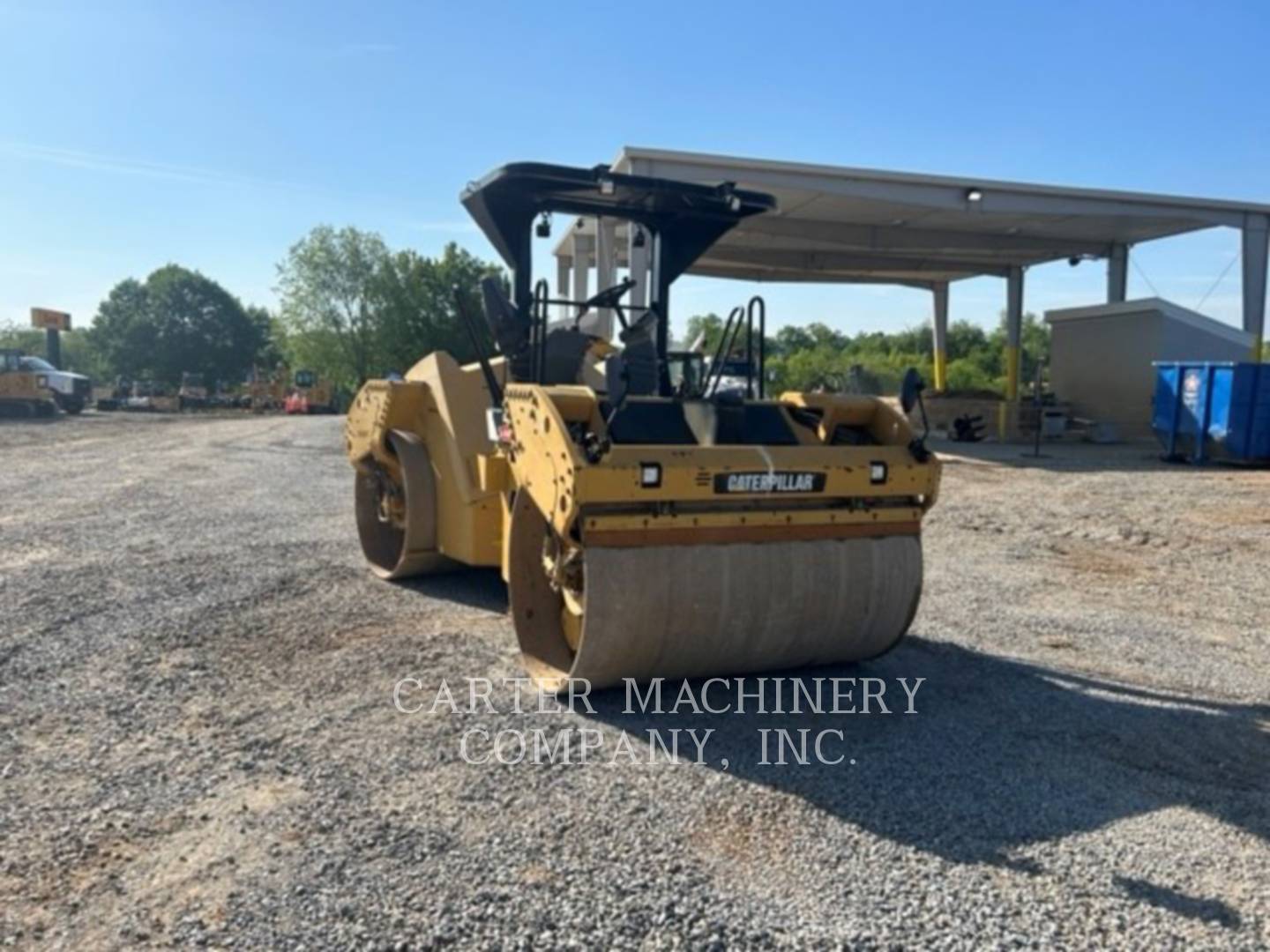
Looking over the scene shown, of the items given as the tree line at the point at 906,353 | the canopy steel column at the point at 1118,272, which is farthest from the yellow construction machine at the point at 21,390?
the canopy steel column at the point at 1118,272

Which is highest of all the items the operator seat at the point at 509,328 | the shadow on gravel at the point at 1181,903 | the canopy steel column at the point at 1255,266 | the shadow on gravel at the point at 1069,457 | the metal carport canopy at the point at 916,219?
the metal carport canopy at the point at 916,219

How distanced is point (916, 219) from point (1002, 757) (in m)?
18.5

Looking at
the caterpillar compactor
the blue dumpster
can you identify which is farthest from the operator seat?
the blue dumpster

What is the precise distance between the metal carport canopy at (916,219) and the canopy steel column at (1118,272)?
13cm

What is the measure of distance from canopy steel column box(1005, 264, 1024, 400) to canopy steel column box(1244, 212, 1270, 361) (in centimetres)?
526

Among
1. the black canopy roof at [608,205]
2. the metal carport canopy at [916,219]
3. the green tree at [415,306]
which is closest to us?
the black canopy roof at [608,205]

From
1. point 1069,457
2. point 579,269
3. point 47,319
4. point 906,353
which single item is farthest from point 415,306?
point 1069,457

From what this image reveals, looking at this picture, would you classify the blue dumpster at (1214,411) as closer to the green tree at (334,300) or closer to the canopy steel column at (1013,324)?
the canopy steel column at (1013,324)

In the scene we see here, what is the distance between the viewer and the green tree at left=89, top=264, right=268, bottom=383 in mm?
66438

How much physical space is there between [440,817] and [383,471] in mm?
3896

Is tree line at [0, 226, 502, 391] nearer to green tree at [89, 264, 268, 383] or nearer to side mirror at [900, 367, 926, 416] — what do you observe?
green tree at [89, 264, 268, 383]

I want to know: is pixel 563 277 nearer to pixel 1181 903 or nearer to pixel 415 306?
pixel 1181 903

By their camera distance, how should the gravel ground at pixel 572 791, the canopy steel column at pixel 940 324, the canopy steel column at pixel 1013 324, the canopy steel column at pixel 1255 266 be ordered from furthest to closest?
the canopy steel column at pixel 940 324 < the canopy steel column at pixel 1013 324 < the canopy steel column at pixel 1255 266 < the gravel ground at pixel 572 791

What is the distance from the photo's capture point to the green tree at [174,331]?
2616 inches
